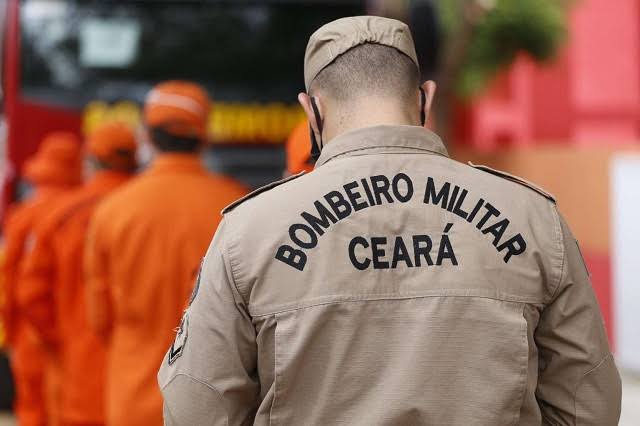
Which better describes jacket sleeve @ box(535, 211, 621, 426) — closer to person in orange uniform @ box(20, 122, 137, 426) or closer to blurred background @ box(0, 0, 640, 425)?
person in orange uniform @ box(20, 122, 137, 426)

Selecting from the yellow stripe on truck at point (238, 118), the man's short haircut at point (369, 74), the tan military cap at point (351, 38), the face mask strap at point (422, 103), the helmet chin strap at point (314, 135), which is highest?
the tan military cap at point (351, 38)

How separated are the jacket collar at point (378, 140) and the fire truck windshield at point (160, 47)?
192 inches

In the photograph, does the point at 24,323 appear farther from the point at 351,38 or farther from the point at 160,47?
the point at 351,38

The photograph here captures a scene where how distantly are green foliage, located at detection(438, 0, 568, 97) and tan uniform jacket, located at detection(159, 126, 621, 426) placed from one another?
6636 millimetres

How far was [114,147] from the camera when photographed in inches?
183

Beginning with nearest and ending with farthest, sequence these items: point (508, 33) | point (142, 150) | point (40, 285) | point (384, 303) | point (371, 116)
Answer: point (384, 303), point (371, 116), point (40, 285), point (142, 150), point (508, 33)

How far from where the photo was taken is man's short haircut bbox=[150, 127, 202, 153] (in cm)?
352

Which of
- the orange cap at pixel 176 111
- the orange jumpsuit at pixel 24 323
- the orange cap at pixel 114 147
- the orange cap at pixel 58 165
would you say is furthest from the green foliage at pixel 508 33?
the orange cap at pixel 176 111

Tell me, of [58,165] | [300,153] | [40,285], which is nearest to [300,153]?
[300,153]

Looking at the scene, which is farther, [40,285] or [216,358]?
[40,285]

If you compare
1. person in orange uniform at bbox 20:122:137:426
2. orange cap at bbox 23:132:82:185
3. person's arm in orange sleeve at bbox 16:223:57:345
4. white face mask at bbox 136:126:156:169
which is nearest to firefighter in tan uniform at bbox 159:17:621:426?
person in orange uniform at bbox 20:122:137:426

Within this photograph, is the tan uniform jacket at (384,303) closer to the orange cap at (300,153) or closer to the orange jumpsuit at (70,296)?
the orange cap at (300,153)

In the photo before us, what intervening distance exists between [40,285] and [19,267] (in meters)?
0.52

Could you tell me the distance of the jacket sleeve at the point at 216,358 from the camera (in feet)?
5.72
